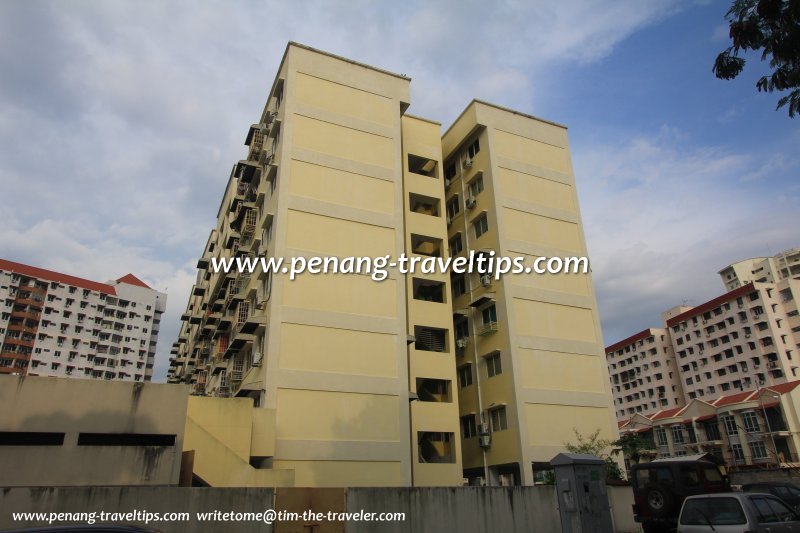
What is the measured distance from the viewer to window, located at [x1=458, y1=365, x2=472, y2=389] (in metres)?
35.3

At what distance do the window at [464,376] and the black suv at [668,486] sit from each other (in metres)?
18.5

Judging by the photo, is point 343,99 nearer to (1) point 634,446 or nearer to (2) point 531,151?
(2) point 531,151

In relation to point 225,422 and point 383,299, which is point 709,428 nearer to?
point 383,299

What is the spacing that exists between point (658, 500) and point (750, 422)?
58191mm

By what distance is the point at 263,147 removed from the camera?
118 feet

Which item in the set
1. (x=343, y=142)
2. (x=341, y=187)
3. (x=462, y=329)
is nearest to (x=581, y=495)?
(x=341, y=187)

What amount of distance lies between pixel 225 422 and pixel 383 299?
10.9m

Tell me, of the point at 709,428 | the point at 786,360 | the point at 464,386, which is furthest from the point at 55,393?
the point at 786,360

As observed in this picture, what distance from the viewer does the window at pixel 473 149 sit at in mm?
38812

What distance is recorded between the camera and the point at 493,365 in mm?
33688

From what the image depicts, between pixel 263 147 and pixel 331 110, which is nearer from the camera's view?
pixel 331 110

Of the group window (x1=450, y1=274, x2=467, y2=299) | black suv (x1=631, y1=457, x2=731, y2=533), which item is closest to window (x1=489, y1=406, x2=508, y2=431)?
window (x1=450, y1=274, x2=467, y2=299)

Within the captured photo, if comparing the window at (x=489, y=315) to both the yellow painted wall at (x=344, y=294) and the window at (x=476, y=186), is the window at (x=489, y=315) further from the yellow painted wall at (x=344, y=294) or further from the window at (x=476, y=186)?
the window at (x=476, y=186)

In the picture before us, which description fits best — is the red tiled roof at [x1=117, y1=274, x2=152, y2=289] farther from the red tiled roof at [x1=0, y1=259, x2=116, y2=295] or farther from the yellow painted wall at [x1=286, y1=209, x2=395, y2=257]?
the yellow painted wall at [x1=286, y1=209, x2=395, y2=257]
